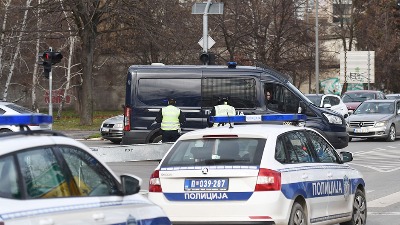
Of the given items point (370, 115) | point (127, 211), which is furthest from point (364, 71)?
point (127, 211)

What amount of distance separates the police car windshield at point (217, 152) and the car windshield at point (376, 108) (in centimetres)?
2518

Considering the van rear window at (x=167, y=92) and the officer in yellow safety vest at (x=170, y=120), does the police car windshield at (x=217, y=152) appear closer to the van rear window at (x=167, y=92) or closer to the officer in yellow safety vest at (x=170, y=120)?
the officer in yellow safety vest at (x=170, y=120)

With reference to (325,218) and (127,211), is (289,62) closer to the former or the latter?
(325,218)

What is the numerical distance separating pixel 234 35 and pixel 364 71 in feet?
46.2

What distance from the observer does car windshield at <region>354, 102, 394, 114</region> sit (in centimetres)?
3556

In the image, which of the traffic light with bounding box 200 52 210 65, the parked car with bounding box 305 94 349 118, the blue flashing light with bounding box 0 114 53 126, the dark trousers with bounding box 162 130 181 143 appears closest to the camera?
the blue flashing light with bounding box 0 114 53 126

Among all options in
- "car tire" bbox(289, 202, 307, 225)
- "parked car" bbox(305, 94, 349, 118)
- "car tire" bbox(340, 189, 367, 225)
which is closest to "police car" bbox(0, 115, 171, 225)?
"car tire" bbox(289, 202, 307, 225)

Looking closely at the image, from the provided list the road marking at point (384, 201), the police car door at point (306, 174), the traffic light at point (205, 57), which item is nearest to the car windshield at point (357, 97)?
the traffic light at point (205, 57)

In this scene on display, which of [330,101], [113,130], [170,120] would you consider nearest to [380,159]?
[170,120]

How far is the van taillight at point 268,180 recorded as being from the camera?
10266mm

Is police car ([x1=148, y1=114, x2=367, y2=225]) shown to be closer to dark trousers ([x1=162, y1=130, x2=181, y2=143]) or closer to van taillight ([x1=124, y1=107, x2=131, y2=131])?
dark trousers ([x1=162, y1=130, x2=181, y2=143])

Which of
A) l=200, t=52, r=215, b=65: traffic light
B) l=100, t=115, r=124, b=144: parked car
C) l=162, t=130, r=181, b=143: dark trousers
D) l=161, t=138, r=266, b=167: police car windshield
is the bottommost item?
l=100, t=115, r=124, b=144: parked car

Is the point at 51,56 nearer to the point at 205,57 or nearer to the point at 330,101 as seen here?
the point at 205,57

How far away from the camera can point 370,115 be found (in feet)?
114
